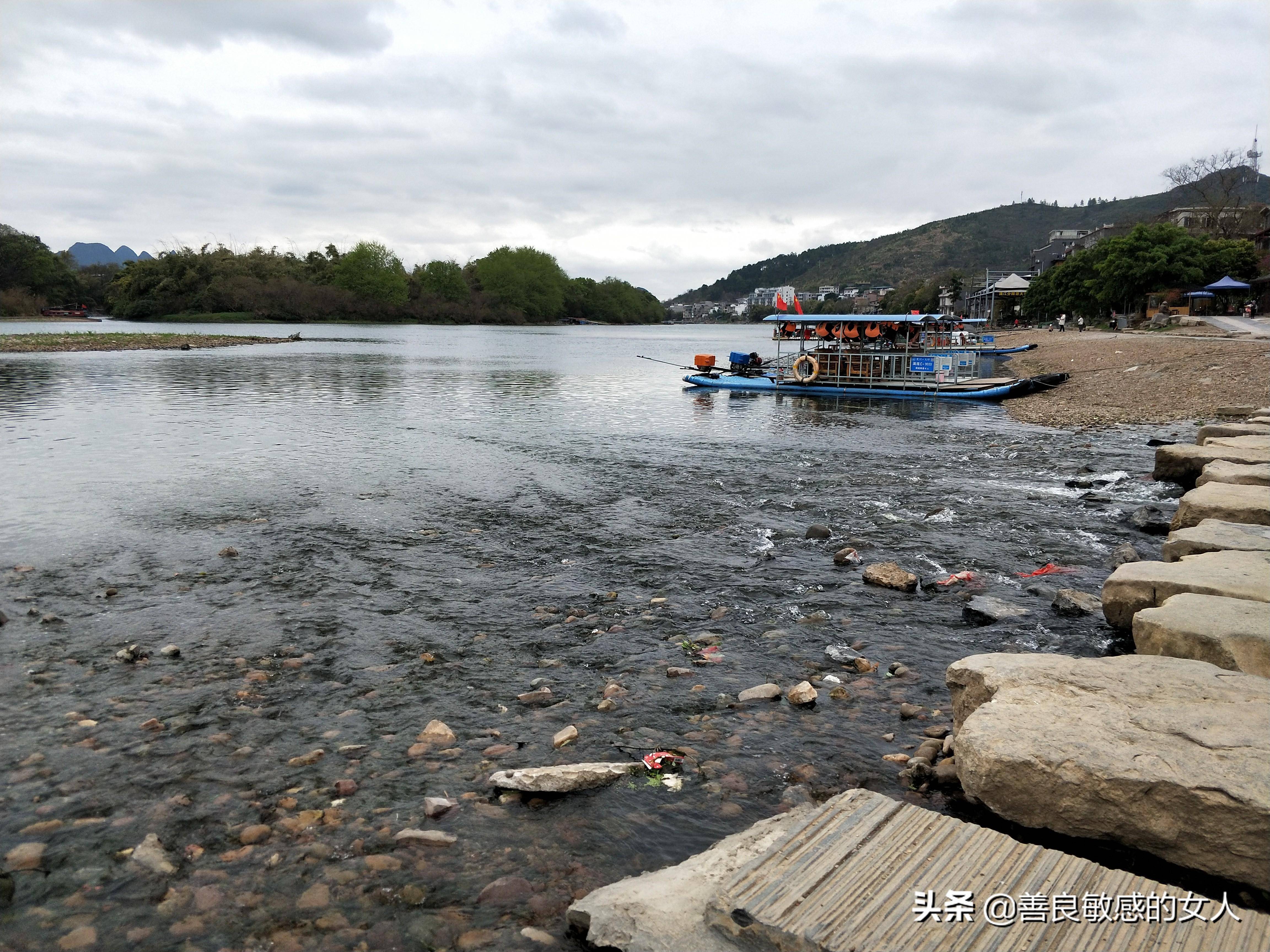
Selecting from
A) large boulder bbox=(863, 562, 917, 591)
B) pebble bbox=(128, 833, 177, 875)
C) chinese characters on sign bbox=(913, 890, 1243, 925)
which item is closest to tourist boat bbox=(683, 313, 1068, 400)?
large boulder bbox=(863, 562, 917, 591)

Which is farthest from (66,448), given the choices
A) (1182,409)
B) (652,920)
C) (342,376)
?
(1182,409)

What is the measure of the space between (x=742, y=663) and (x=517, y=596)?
3087 millimetres

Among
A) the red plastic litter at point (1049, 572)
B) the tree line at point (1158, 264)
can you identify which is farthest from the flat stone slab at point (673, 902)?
the tree line at point (1158, 264)

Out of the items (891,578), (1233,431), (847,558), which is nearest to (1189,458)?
(1233,431)

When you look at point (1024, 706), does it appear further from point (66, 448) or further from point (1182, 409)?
point (1182, 409)

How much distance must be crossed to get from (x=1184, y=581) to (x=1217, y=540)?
1.89 metres

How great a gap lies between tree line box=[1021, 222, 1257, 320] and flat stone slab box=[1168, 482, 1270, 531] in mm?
74140

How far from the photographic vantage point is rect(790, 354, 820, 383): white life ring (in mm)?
41719

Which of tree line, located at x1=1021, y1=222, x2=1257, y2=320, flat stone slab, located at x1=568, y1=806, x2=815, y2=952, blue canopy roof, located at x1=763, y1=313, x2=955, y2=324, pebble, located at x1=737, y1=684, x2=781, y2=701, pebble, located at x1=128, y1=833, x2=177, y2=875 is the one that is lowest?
pebble, located at x1=128, y1=833, x2=177, y2=875

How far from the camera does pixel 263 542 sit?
12.0m

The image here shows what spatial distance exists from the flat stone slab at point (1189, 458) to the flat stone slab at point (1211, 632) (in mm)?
9180

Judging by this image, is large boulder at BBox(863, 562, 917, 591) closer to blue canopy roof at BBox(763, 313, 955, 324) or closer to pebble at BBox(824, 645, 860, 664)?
pebble at BBox(824, 645, 860, 664)

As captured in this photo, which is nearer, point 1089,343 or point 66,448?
point 66,448

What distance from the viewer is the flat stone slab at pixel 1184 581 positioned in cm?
700
